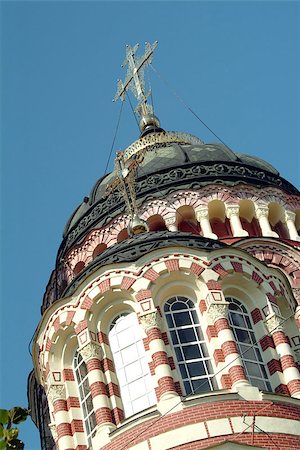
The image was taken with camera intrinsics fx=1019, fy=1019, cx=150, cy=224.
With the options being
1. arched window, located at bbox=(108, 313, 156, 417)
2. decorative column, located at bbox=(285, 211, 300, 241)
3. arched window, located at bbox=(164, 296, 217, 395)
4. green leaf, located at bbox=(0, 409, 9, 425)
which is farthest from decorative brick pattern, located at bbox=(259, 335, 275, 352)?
green leaf, located at bbox=(0, 409, 9, 425)

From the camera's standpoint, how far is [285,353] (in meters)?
19.5

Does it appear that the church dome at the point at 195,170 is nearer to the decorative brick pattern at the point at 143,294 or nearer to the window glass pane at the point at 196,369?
the decorative brick pattern at the point at 143,294

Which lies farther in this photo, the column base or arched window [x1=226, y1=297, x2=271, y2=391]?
arched window [x1=226, y1=297, x2=271, y2=391]

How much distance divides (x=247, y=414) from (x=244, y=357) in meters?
1.89

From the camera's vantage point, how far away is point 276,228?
28250mm

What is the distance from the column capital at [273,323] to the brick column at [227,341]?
3.05ft

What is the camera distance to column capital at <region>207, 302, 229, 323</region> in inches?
767

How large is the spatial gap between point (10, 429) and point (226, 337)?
889 cm

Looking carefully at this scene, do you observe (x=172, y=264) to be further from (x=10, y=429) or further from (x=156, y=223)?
(x=10, y=429)

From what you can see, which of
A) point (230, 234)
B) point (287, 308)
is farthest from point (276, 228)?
point (287, 308)

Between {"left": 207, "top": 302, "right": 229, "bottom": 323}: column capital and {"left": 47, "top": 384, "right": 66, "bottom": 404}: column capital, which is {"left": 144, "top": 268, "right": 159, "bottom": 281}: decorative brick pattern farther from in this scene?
{"left": 47, "top": 384, "right": 66, "bottom": 404}: column capital

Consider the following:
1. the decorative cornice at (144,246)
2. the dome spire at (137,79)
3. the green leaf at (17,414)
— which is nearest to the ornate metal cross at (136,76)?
the dome spire at (137,79)

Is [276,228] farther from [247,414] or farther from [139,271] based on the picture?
[247,414]

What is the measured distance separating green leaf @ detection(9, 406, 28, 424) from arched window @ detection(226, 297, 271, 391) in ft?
28.8
